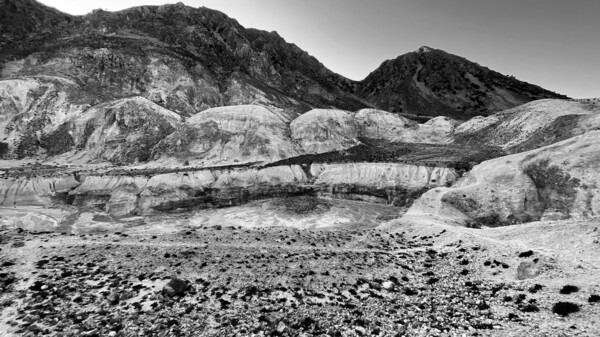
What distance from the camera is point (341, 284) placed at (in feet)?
68.5

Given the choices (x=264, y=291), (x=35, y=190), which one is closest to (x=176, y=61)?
(x=35, y=190)

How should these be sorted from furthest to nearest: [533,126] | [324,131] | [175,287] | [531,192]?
[324,131] < [533,126] < [531,192] < [175,287]

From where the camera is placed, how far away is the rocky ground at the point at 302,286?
15820mm

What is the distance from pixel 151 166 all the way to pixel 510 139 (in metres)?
90.7

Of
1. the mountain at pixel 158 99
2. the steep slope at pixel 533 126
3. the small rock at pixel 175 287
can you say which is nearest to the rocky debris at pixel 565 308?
the small rock at pixel 175 287

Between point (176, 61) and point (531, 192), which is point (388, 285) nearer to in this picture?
point (531, 192)

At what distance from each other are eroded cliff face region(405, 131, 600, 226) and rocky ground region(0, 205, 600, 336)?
Answer: 1646cm

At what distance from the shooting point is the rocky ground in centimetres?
1582

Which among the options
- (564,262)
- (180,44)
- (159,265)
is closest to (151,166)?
(159,265)

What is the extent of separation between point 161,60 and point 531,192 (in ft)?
457

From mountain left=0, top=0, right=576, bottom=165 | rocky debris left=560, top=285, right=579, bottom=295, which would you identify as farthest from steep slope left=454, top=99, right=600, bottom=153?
rocky debris left=560, top=285, right=579, bottom=295

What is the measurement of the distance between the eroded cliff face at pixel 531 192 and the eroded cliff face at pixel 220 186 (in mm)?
17869

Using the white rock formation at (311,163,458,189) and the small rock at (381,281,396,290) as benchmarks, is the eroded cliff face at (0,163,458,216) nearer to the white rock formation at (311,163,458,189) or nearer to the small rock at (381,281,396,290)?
the white rock formation at (311,163,458,189)

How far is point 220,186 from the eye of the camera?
68.7m
